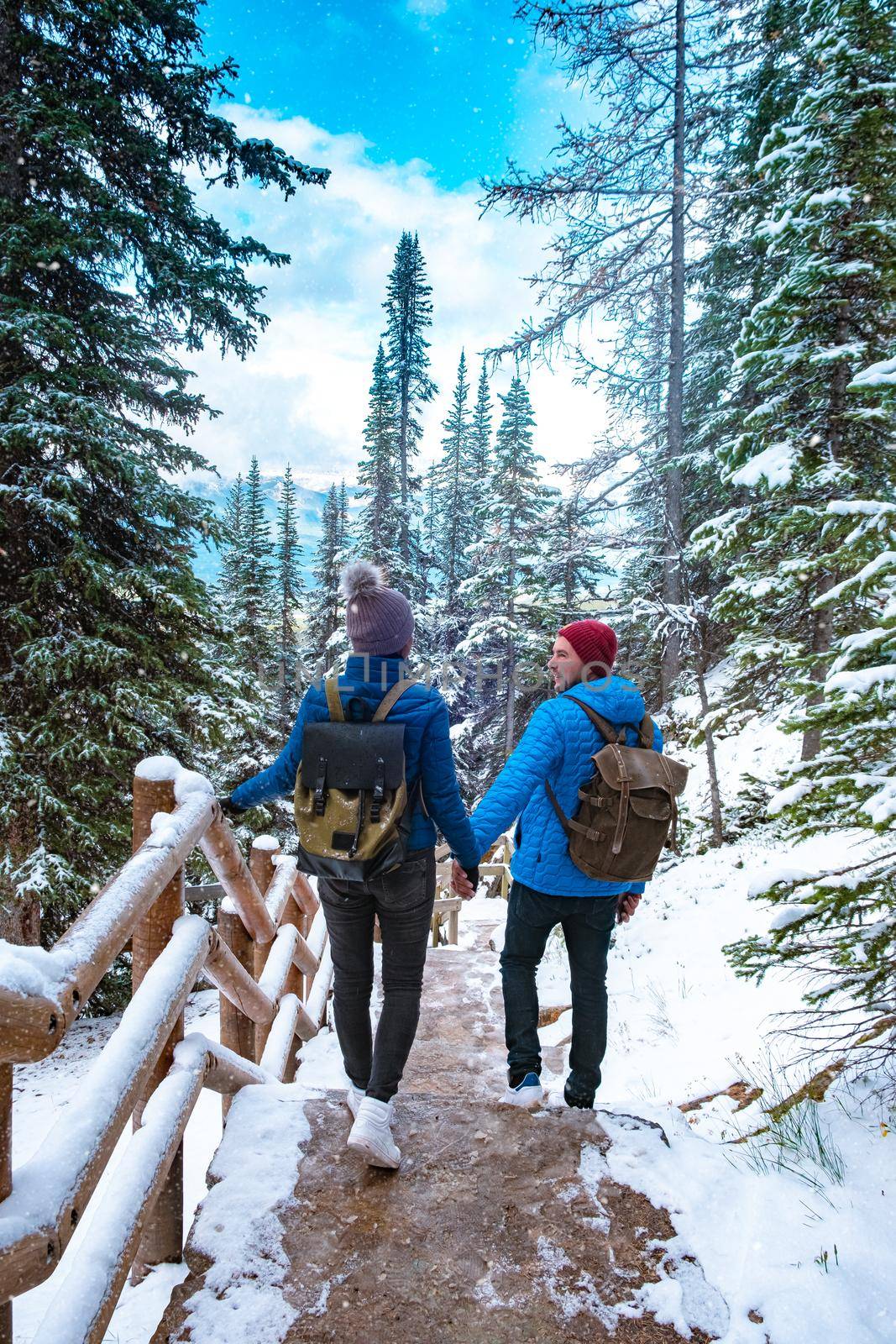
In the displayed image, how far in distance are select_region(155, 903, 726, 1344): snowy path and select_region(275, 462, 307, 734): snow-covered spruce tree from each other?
27.7 m

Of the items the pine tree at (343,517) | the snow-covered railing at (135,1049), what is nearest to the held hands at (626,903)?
the snow-covered railing at (135,1049)

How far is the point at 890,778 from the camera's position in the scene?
266 cm

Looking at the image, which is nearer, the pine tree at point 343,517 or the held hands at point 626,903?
the held hands at point 626,903

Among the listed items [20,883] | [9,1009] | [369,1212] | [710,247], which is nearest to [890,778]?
[369,1212]

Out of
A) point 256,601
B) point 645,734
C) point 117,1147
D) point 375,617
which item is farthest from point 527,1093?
point 256,601

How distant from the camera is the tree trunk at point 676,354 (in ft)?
42.3

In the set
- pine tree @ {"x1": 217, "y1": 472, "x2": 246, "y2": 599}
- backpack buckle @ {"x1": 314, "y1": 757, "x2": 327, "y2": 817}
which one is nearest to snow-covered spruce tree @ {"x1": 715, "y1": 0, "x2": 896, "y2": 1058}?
backpack buckle @ {"x1": 314, "y1": 757, "x2": 327, "y2": 817}

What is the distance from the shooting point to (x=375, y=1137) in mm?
2529

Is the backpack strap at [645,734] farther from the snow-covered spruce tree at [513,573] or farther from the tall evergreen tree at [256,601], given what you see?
the tall evergreen tree at [256,601]

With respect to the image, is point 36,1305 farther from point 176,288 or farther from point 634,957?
point 176,288

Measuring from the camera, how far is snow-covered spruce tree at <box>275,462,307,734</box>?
30406 mm

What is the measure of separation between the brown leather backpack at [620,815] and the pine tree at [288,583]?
91.1 ft

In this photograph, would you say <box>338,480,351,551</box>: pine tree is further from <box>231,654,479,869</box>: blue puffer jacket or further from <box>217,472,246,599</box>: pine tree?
<box>231,654,479,869</box>: blue puffer jacket

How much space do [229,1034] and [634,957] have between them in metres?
5.82
